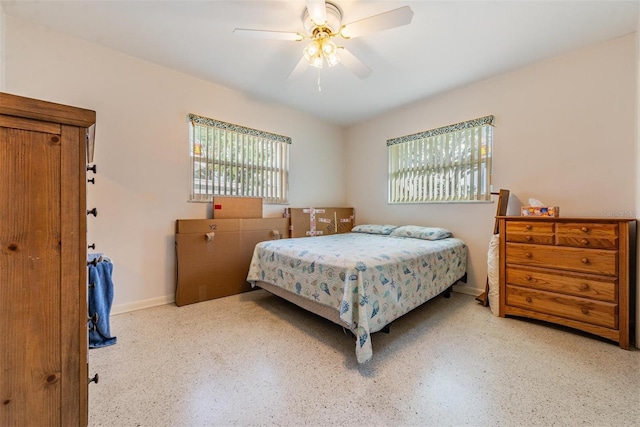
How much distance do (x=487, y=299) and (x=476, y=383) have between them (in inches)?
56.3

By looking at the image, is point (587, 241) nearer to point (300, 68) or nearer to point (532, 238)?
point (532, 238)

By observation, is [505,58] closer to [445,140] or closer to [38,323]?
[445,140]

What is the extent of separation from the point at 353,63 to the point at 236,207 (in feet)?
6.49

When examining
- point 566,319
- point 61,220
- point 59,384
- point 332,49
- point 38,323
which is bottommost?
point 566,319

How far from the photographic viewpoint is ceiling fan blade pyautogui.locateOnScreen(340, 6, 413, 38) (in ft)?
Result: 5.05

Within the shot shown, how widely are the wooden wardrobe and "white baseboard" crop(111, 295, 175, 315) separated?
2195 mm

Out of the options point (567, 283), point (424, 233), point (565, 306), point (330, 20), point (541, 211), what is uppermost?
point (330, 20)

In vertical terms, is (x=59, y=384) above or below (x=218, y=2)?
below

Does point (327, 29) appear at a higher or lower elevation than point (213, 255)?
higher

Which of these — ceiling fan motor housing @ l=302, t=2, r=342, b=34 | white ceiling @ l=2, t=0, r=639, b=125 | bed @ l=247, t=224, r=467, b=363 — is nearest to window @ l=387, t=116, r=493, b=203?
white ceiling @ l=2, t=0, r=639, b=125

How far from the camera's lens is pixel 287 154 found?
3617 millimetres

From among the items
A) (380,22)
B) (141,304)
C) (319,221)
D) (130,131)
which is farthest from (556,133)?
(141,304)

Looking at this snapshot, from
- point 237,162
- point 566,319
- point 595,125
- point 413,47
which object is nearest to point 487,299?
point 566,319

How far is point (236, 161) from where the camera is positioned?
3.13 meters
